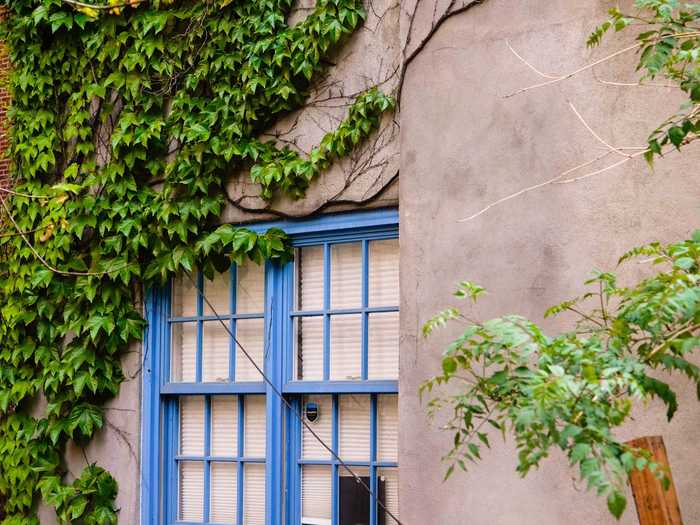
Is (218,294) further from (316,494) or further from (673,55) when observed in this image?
(673,55)

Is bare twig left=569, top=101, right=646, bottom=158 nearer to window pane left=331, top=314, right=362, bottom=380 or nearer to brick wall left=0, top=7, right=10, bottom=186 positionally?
window pane left=331, top=314, right=362, bottom=380

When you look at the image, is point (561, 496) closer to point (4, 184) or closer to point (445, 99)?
point (445, 99)

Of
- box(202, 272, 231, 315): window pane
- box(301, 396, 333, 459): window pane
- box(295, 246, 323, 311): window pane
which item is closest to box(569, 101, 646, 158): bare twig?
box(295, 246, 323, 311): window pane

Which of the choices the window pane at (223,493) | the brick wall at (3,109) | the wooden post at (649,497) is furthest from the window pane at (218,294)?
the wooden post at (649,497)

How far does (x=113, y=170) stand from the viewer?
287 inches

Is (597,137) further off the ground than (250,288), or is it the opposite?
(597,137)

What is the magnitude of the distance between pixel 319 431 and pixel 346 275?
1.02 meters

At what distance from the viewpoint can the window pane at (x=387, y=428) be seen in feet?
20.6

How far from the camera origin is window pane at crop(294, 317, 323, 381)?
6.68 metres

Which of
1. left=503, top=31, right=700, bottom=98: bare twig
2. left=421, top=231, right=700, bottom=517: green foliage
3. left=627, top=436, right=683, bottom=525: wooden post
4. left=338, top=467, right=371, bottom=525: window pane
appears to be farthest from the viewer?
left=338, top=467, right=371, bottom=525: window pane

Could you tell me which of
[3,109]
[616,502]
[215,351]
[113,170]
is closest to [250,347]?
[215,351]

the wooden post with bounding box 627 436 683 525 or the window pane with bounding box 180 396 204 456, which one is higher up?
the window pane with bounding box 180 396 204 456

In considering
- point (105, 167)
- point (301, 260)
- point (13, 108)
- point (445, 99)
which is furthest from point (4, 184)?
point (445, 99)

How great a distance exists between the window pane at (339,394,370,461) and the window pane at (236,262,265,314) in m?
0.92
